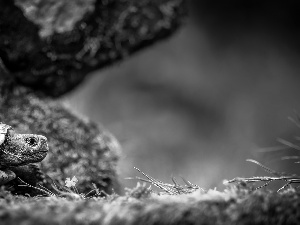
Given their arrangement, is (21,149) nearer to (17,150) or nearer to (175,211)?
(17,150)

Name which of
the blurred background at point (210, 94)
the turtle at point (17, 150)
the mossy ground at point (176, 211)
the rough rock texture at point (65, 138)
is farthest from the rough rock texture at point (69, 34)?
the mossy ground at point (176, 211)

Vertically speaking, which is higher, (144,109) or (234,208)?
(144,109)

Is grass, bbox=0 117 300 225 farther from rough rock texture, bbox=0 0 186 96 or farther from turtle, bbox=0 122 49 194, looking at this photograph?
rough rock texture, bbox=0 0 186 96

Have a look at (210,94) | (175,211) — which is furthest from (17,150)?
(210,94)

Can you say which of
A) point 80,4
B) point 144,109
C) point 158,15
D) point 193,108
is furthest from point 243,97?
point 80,4

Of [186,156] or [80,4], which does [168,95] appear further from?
[80,4]
